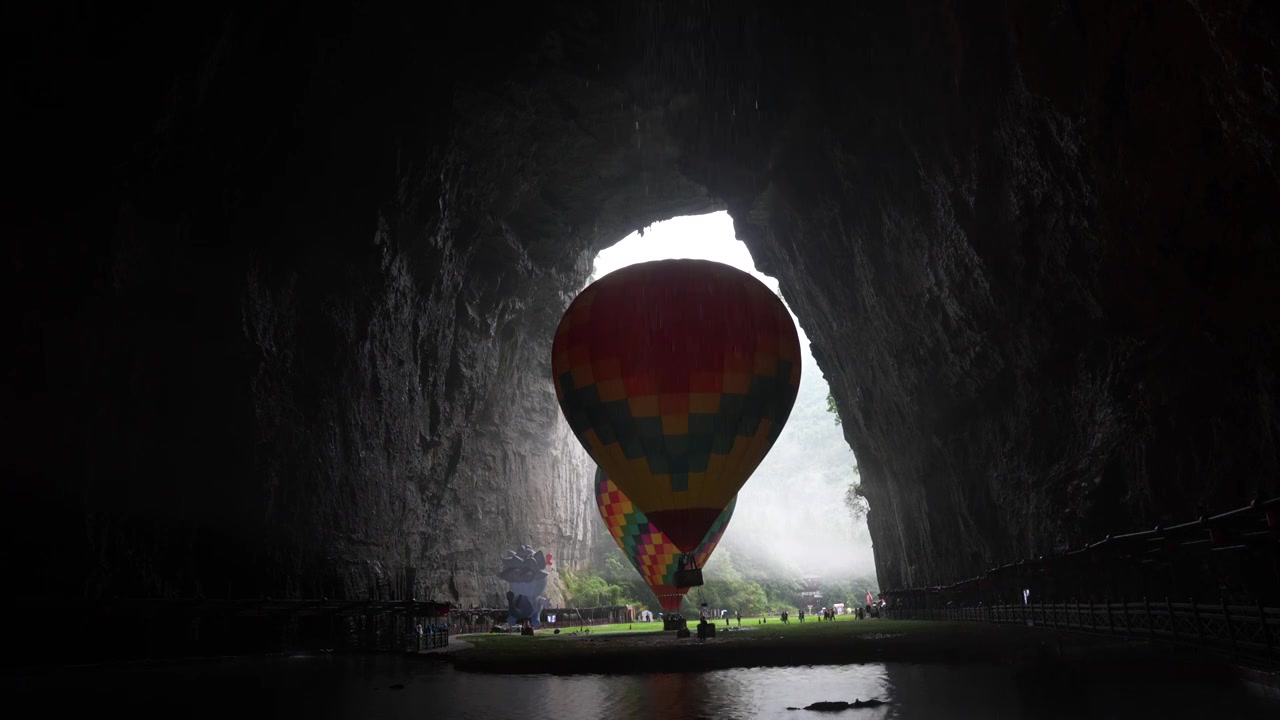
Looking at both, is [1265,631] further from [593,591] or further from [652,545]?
[593,591]

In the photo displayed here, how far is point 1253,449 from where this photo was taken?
1576 centimetres

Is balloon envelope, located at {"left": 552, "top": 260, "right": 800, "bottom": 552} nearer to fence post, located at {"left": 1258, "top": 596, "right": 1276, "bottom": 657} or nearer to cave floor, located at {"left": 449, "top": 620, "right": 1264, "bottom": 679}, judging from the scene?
cave floor, located at {"left": 449, "top": 620, "right": 1264, "bottom": 679}

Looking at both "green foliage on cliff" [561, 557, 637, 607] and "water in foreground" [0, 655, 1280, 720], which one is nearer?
"water in foreground" [0, 655, 1280, 720]

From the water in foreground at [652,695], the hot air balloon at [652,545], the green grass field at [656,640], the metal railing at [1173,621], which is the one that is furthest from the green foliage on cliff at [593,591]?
the water in foreground at [652,695]

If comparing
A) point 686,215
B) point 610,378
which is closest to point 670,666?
point 610,378

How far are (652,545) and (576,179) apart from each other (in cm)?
2535

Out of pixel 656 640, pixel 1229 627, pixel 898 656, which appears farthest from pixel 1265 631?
pixel 656 640

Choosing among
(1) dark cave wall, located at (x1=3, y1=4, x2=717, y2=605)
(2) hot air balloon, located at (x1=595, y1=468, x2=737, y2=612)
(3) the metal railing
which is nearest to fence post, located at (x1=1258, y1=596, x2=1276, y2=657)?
(3) the metal railing

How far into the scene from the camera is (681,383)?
19.0 meters

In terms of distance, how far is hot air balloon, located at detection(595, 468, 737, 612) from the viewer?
31.8 m

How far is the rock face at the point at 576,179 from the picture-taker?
16031mm

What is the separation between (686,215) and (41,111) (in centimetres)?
4145

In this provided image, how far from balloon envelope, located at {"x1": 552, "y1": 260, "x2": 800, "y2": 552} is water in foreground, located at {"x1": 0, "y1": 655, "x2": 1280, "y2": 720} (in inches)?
243

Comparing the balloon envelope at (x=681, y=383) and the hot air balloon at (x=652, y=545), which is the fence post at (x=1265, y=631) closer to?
the balloon envelope at (x=681, y=383)
